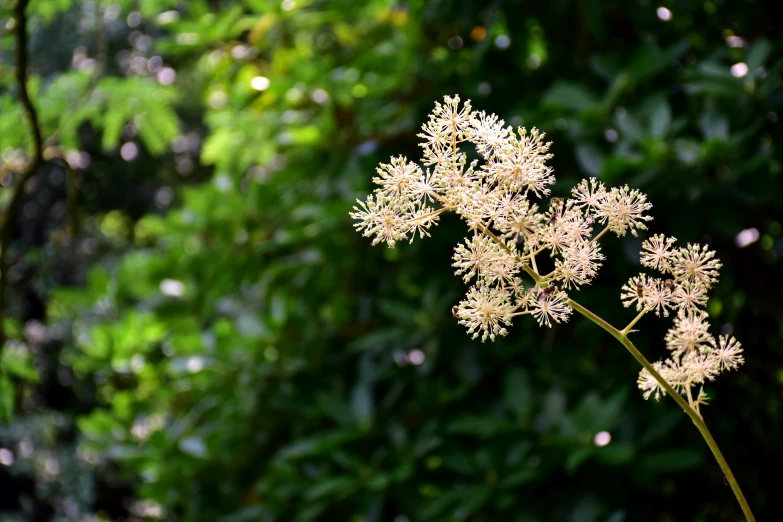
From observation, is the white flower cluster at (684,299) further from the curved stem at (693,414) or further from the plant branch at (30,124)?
the plant branch at (30,124)

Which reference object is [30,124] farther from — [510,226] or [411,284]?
[510,226]

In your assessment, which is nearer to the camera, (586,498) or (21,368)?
(586,498)

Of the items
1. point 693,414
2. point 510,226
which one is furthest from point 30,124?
point 693,414

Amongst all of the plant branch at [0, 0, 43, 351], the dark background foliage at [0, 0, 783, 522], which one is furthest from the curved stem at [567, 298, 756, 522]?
the plant branch at [0, 0, 43, 351]

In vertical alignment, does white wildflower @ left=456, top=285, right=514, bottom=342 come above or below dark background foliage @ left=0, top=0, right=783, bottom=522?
above

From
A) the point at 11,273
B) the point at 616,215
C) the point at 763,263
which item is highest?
the point at 616,215

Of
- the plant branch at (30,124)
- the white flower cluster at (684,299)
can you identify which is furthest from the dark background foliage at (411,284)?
the white flower cluster at (684,299)

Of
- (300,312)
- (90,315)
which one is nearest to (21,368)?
(300,312)

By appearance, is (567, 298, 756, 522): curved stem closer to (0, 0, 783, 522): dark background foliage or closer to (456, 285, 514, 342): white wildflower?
(456, 285, 514, 342): white wildflower

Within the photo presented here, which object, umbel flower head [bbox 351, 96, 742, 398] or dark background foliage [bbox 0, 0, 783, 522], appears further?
dark background foliage [bbox 0, 0, 783, 522]

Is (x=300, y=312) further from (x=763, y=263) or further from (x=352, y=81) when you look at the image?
(x=763, y=263)
